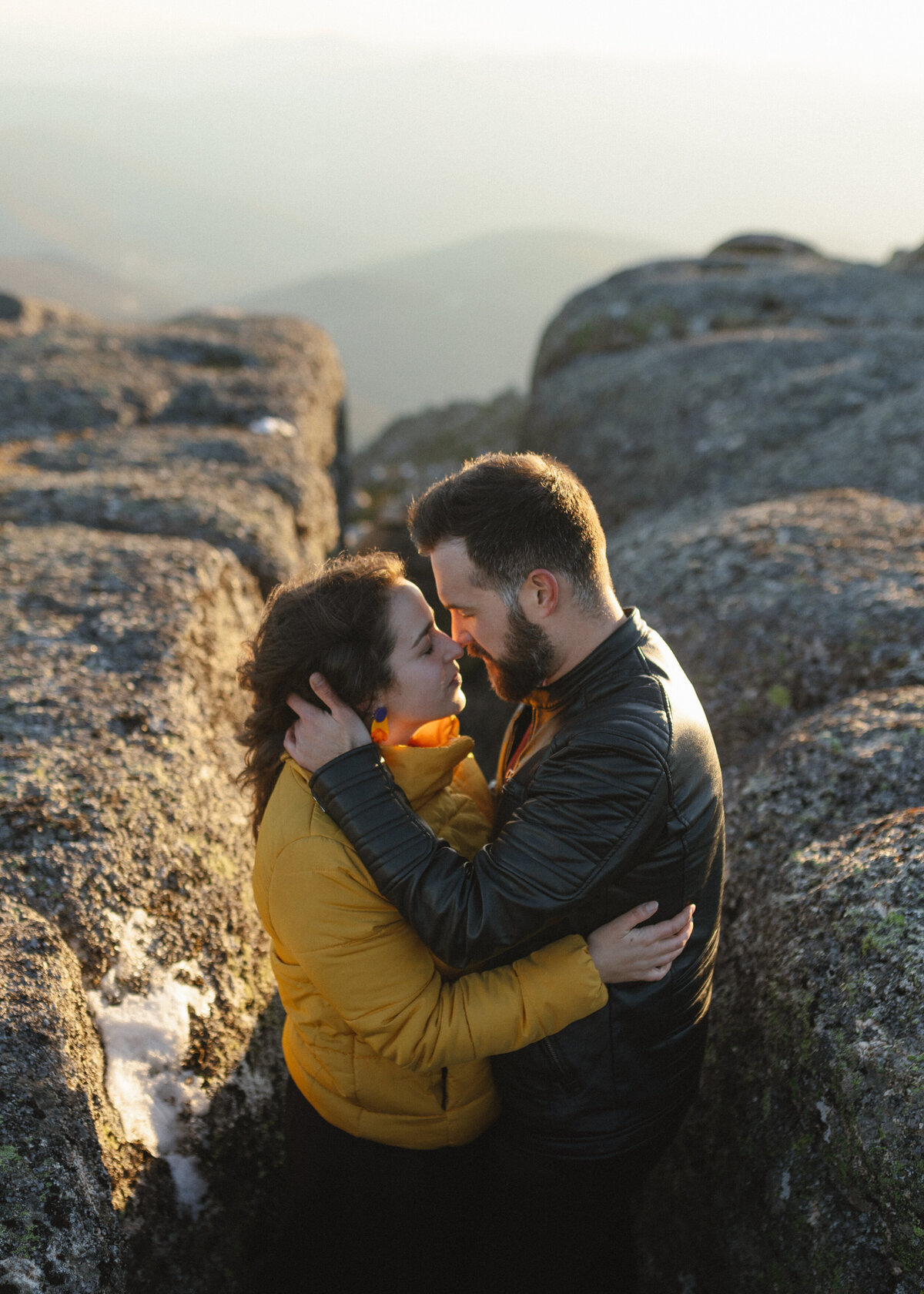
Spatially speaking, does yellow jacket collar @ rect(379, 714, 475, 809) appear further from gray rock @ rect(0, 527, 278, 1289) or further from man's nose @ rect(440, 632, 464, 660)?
gray rock @ rect(0, 527, 278, 1289)

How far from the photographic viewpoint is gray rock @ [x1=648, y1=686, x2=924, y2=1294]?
472cm

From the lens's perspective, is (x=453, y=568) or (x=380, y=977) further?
(x=453, y=568)

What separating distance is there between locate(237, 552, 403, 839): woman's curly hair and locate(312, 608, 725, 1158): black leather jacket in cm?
50

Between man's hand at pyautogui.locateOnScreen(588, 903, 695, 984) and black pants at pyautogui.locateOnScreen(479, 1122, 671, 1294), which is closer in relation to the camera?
man's hand at pyautogui.locateOnScreen(588, 903, 695, 984)

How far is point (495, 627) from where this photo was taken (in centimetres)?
517

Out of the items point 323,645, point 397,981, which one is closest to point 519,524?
point 323,645

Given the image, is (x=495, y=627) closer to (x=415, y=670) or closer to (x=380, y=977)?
(x=415, y=670)

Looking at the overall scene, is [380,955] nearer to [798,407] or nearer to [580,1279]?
[580,1279]

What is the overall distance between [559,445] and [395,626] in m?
16.0

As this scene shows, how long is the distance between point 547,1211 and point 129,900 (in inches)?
135

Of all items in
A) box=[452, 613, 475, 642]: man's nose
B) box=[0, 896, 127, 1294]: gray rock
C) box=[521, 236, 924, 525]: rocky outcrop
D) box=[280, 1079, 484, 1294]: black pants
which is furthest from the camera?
box=[521, 236, 924, 525]: rocky outcrop

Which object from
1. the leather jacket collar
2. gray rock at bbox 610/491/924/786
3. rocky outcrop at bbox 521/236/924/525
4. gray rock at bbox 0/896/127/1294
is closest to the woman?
the leather jacket collar

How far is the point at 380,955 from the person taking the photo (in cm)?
445

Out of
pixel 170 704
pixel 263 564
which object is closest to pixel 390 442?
pixel 263 564
